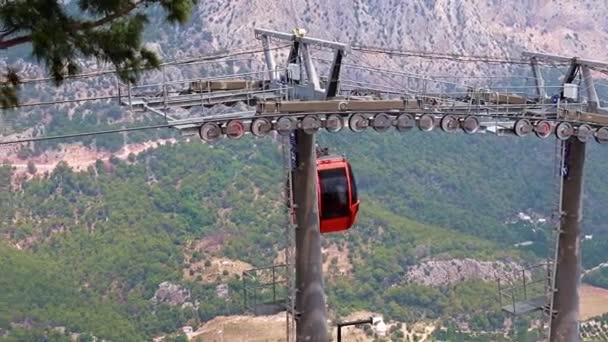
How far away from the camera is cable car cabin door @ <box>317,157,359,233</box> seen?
19312mm

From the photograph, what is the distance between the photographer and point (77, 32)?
523 inches

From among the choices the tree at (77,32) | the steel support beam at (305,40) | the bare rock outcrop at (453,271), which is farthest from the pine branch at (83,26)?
the bare rock outcrop at (453,271)

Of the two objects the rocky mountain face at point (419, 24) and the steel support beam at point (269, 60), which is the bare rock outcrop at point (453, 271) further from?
the steel support beam at point (269, 60)

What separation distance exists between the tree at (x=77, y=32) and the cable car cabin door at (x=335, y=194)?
593 cm

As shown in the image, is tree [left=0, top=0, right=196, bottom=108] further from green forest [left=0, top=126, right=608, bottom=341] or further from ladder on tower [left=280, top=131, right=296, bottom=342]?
green forest [left=0, top=126, right=608, bottom=341]

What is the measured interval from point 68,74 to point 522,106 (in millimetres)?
8812

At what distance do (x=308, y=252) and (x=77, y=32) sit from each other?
22.1ft

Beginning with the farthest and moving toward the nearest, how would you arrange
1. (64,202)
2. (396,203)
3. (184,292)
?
(396,203), (64,202), (184,292)

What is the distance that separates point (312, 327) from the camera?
18.9 meters

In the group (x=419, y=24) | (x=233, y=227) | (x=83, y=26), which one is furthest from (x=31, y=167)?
(x=83, y=26)

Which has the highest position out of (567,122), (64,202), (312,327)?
(567,122)

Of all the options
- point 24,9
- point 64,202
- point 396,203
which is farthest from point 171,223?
point 24,9

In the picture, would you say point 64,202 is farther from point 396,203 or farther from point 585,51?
point 585,51

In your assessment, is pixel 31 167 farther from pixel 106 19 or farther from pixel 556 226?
pixel 106 19
